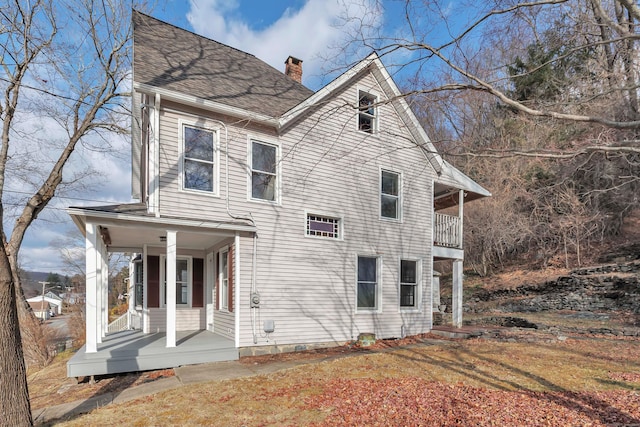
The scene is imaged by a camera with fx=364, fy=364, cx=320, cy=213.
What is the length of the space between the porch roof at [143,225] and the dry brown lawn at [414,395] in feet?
10.8

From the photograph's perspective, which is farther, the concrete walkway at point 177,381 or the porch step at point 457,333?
the porch step at point 457,333

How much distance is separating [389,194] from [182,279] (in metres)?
6.82

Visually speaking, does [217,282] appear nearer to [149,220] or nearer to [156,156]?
[149,220]

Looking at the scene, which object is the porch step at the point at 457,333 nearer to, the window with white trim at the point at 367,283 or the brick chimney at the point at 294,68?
the window with white trim at the point at 367,283

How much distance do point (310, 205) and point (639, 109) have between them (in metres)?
12.8

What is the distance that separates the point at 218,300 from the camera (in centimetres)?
988

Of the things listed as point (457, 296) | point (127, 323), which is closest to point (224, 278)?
point (127, 323)

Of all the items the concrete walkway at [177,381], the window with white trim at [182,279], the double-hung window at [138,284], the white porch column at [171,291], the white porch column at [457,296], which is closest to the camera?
the concrete walkway at [177,381]

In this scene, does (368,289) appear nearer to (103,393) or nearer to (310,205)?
(310,205)

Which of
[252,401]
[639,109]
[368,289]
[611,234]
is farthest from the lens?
[611,234]

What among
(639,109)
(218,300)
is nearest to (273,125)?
(218,300)

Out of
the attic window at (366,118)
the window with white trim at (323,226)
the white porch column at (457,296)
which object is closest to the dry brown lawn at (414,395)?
the window with white trim at (323,226)

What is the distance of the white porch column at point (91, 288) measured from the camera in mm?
6859

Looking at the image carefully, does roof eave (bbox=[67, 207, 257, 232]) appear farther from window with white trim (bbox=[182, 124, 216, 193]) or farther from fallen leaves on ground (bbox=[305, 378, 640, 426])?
fallen leaves on ground (bbox=[305, 378, 640, 426])
